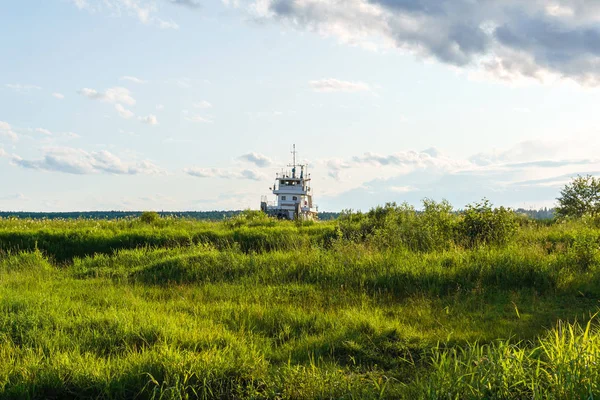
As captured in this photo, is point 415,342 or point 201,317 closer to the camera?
point 415,342

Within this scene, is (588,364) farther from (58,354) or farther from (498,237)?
(498,237)

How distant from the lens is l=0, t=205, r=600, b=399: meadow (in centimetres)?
496

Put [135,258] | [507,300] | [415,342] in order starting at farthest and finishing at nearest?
[135,258], [507,300], [415,342]

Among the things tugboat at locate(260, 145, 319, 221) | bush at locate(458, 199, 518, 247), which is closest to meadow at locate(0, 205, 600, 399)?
bush at locate(458, 199, 518, 247)

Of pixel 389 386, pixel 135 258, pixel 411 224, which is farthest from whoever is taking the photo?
pixel 411 224

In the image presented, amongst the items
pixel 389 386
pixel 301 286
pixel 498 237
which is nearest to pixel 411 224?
Answer: pixel 498 237

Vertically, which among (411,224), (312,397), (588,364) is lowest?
(312,397)

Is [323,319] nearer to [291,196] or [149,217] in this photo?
[149,217]

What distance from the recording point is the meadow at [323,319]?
16.3 feet

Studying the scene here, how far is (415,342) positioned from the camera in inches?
266

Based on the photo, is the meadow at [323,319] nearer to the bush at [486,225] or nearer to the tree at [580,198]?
the bush at [486,225]

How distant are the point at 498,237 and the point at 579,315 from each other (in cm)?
642

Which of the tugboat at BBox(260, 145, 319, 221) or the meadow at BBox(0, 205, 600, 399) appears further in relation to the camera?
the tugboat at BBox(260, 145, 319, 221)

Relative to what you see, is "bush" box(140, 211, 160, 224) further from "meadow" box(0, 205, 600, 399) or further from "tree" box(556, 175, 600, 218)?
"tree" box(556, 175, 600, 218)
